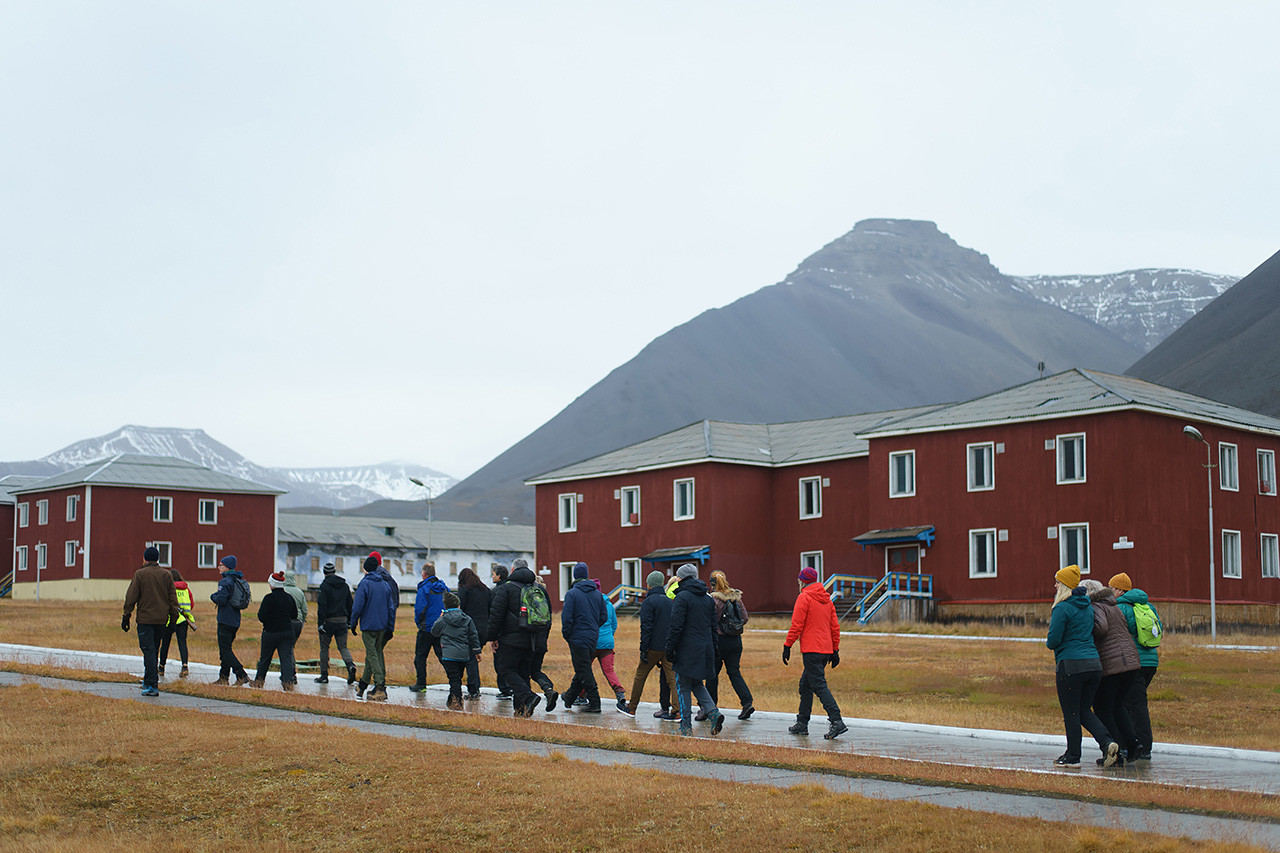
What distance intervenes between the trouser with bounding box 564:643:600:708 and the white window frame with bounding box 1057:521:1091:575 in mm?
28554

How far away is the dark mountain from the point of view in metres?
139

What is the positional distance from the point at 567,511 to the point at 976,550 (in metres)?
19.7

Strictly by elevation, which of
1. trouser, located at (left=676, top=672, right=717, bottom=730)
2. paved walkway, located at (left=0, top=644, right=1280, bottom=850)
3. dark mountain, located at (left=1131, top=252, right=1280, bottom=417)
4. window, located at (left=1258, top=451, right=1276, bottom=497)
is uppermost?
dark mountain, located at (left=1131, top=252, right=1280, bottom=417)

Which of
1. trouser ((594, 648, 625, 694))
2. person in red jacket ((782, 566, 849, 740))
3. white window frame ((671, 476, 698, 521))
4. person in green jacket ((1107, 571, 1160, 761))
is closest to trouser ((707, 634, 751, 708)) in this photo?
person in red jacket ((782, 566, 849, 740))

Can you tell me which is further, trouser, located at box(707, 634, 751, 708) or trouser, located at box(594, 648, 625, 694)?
trouser, located at box(594, 648, 625, 694)

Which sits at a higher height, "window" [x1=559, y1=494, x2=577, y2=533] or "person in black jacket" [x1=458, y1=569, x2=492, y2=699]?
"window" [x1=559, y1=494, x2=577, y2=533]

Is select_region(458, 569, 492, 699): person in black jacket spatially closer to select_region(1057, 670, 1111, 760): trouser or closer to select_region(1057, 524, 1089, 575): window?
select_region(1057, 670, 1111, 760): trouser

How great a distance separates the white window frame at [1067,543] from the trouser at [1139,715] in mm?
30106

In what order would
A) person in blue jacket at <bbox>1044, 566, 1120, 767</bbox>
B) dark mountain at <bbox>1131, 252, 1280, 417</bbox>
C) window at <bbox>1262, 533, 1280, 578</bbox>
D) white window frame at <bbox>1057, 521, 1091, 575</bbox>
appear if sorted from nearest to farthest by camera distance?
A: person in blue jacket at <bbox>1044, 566, 1120, 767</bbox> < white window frame at <bbox>1057, 521, 1091, 575</bbox> < window at <bbox>1262, 533, 1280, 578</bbox> < dark mountain at <bbox>1131, 252, 1280, 417</bbox>

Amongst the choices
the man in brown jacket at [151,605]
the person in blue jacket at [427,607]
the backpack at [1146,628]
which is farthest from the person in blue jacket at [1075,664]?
the man in brown jacket at [151,605]

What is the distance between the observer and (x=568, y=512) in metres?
59.1

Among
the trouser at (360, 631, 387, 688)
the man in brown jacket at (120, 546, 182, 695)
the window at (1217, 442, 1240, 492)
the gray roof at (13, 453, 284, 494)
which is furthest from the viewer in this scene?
the gray roof at (13, 453, 284, 494)

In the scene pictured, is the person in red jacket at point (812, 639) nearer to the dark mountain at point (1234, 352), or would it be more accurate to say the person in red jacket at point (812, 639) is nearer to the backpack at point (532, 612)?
the backpack at point (532, 612)

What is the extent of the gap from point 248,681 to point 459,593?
401cm
